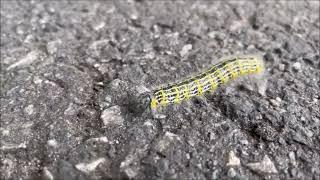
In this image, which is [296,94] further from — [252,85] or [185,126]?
[185,126]

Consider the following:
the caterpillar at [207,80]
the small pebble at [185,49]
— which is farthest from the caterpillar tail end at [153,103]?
the small pebble at [185,49]

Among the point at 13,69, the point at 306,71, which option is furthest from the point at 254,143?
the point at 13,69

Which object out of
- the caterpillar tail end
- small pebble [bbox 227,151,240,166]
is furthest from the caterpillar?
small pebble [bbox 227,151,240,166]

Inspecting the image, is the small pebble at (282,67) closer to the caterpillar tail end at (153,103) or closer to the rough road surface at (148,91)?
the rough road surface at (148,91)

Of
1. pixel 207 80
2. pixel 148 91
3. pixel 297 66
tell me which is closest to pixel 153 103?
pixel 148 91

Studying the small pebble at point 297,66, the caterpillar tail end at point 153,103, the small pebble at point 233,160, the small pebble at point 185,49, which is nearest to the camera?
the small pebble at point 233,160
